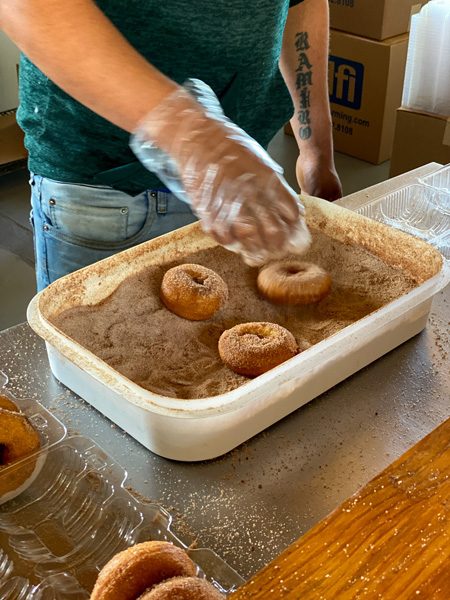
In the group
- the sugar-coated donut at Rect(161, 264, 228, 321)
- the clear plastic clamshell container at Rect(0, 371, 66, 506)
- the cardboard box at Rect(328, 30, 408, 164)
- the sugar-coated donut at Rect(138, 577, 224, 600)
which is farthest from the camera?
the cardboard box at Rect(328, 30, 408, 164)

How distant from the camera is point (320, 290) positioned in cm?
118

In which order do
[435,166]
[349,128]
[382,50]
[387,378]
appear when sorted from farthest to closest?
[349,128], [382,50], [435,166], [387,378]

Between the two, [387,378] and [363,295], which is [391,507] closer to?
[387,378]

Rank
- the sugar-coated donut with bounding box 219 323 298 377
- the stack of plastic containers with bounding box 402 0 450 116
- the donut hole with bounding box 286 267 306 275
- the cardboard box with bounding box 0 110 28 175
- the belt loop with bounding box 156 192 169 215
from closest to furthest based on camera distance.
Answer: the sugar-coated donut with bounding box 219 323 298 377 → the donut hole with bounding box 286 267 306 275 → the belt loop with bounding box 156 192 169 215 → the stack of plastic containers with bounding box 402 0 450 116 → the cardboard box with bounding box 0 110 28 175

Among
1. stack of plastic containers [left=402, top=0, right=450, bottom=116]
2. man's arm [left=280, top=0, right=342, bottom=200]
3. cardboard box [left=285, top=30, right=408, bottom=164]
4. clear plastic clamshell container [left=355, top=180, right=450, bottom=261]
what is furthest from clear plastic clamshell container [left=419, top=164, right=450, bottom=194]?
cardboard box [left=285, top=30, right=408, bottom=164]

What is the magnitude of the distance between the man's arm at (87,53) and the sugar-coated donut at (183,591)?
0.57m

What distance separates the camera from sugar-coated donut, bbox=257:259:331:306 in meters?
1.17

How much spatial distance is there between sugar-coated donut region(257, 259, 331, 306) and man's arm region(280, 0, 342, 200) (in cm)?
46

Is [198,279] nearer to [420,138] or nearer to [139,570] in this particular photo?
[139,570]

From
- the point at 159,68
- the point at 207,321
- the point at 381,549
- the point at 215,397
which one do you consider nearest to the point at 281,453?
the point at 215,397

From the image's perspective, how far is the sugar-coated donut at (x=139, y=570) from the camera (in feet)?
2.09

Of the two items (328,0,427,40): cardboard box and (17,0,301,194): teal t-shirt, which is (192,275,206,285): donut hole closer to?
(17,0,301,194): teal t-shirt

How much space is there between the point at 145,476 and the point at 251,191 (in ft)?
1.36

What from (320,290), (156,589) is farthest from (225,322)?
(156,589)
